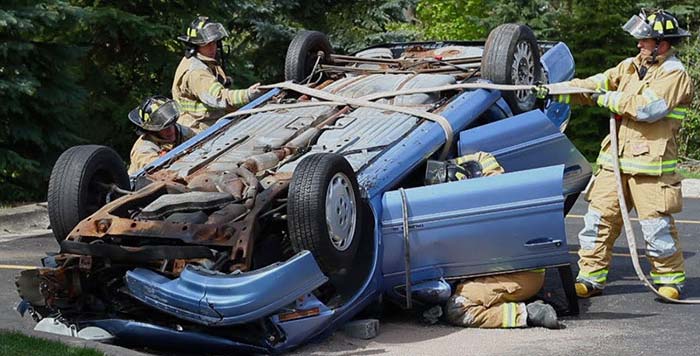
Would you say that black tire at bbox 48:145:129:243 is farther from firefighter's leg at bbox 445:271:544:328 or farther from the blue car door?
firefighter's leg at bbox 445:271:544:328

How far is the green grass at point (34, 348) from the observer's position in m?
5.48

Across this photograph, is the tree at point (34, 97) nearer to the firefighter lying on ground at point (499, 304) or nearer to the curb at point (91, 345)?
the curb at point (91, 345)

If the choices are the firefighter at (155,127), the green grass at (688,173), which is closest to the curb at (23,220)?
the firefighter at (155,127)

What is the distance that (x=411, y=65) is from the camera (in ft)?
28.4

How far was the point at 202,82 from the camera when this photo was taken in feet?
28.7

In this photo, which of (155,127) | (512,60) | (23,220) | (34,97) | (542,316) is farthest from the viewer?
(34,97)

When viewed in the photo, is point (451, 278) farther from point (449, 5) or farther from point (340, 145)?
point (449, 5)

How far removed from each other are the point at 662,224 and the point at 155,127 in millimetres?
3650

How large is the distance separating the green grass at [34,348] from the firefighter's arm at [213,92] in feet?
10.1

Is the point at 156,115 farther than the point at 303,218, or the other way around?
the point at 156,115

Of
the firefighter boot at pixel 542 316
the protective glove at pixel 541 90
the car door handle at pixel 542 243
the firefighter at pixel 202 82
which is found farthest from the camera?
the firefighter at pixel 202 82

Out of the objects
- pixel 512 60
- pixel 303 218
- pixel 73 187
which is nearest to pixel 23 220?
pixel 73 187

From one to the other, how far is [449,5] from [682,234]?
11.7m

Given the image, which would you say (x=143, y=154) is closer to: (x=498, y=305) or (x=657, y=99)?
(x=498, y=305)
